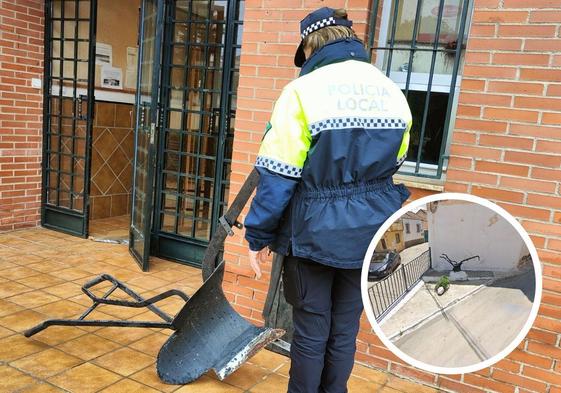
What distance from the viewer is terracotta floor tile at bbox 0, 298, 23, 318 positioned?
3.24m

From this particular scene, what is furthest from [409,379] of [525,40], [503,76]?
[525,40]

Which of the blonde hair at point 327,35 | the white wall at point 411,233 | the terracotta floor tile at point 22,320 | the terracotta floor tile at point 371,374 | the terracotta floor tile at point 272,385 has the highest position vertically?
the blonde hair at point 327,35

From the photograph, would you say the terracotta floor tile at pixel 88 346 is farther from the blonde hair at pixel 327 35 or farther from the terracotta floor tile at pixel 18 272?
the blonde hair at pixel 327 35

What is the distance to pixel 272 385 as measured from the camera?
2646 millimetres

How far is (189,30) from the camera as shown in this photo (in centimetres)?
441

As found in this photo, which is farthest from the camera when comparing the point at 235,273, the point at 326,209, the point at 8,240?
the point at 8,240

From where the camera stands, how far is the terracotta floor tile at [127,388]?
2.46 metres

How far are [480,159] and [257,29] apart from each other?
5.09 feet

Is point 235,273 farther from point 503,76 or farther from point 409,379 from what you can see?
point 503,76

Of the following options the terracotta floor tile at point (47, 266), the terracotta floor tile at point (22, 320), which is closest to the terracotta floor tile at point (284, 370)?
the terracotta floor tile at point (22, 320)

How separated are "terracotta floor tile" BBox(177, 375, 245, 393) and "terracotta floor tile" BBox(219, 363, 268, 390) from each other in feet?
0.15

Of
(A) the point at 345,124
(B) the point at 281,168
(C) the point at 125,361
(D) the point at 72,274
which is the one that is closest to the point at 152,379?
(C) the point at 125,361

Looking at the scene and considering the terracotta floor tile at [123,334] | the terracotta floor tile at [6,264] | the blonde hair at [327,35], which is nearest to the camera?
the blonde hair at [327,35]

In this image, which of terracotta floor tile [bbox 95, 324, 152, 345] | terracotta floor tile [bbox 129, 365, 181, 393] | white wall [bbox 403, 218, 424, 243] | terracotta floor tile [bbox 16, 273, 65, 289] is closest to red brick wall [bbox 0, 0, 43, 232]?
terracotta floor tile [bbox 16, 273, 65, 289]
